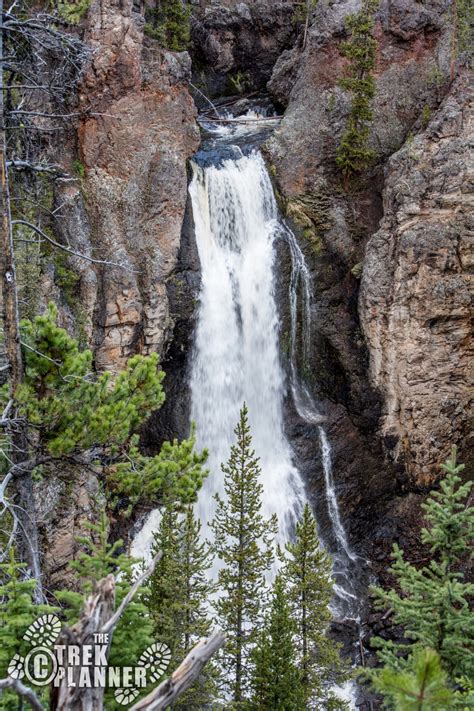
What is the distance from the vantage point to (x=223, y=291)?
2181 cm

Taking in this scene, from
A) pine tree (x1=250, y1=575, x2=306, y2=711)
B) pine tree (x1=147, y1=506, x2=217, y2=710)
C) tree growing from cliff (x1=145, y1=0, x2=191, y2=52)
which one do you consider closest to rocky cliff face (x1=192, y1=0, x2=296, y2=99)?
tree growing from cliff (x1=145, y1=0, x2=191, y2=52)

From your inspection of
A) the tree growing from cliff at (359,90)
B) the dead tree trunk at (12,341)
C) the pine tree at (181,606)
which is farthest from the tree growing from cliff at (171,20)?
the pine tree at (181,606)

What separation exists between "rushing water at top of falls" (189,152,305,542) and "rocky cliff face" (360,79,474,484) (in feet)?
12.1

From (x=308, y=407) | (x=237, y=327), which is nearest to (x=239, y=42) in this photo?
(x=237, y=327)

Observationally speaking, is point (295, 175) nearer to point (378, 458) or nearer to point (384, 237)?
point (384, 237)

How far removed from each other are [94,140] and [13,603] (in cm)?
1688

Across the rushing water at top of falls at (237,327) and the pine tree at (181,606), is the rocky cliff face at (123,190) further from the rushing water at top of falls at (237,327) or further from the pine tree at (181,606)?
the pine tree at (181,606)

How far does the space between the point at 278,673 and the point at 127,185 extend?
15.2 m

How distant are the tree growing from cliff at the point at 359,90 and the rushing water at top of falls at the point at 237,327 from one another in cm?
406

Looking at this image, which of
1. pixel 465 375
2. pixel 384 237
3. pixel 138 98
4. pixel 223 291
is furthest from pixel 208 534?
pixel 138 98

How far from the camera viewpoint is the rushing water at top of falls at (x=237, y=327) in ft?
69.2

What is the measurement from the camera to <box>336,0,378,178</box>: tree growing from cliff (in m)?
22.8

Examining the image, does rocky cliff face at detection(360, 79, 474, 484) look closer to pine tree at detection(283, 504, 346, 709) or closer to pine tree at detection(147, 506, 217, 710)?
pine tree at detection(283, 504, 346, 709)

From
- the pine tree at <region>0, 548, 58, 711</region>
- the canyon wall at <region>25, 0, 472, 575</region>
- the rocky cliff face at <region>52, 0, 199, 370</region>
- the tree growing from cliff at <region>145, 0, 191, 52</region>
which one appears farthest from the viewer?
the tree growing from cliff at <region>145, 0, 191, 52</region>
